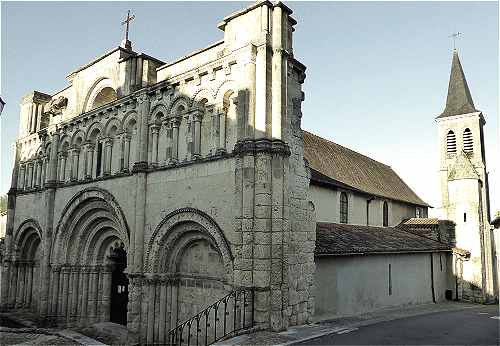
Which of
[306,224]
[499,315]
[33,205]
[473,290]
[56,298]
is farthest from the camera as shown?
[473,290]

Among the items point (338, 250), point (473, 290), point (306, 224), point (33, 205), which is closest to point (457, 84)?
point (473, 290)

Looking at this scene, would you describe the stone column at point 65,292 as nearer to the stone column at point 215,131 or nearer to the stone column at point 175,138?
the stone column at point 175,138

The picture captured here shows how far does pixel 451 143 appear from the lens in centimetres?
2788

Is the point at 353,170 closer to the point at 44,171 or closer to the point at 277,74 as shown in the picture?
the point at 277,74

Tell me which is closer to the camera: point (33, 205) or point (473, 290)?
point (33, 205)

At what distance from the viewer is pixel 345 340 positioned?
1066cm

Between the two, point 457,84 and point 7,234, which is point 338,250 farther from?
point 457,84

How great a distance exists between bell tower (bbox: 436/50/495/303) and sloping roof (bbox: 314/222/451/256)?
1678mm

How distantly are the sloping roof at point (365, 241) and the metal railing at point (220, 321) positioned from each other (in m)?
3.60

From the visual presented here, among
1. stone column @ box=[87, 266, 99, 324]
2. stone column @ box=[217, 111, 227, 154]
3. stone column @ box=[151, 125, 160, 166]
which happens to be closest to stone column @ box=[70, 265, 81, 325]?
stone column @ box=[87, 266, 99, 324]

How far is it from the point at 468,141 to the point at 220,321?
22.6 metres

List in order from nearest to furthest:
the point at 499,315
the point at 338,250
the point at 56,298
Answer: the point at 338,250, the point at 499,315, the point at 56,298

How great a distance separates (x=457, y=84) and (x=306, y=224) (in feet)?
74.3

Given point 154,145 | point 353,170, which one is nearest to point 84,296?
point 154,145
